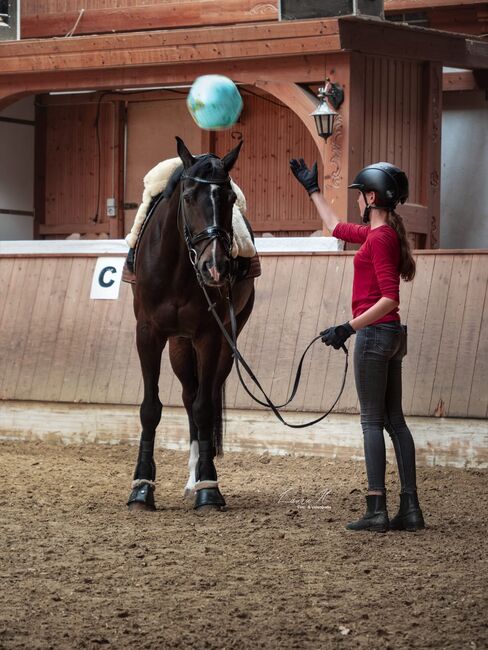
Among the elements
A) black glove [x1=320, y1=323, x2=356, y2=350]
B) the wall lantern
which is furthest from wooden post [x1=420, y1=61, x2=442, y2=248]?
black glove [x1=320, y1=323, x2=356, y2=350]

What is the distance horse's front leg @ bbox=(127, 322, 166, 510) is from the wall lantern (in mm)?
4649

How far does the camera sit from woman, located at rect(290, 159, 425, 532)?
5.79 meters

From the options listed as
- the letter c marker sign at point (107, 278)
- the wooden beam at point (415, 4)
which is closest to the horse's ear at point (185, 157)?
the letter c marker sign at point (107, 278)

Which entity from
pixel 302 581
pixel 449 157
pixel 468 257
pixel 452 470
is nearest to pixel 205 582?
pixel 302 581

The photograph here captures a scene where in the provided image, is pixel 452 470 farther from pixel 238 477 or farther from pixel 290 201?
pixel 290 201

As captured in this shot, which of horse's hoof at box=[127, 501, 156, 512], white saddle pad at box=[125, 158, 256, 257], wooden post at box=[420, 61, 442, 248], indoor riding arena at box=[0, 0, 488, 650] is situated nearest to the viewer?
indoor riding arena at box=[0, 0, 488, 650]

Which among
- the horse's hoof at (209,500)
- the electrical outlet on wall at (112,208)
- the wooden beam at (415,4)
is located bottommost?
the horse's hoof at (209,500)

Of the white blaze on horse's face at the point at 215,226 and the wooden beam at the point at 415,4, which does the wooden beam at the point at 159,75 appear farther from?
the white blaze on horse's face at the point at 215,226

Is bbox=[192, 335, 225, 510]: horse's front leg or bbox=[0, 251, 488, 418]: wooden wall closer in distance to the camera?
bbox=[192, 335, 225, 510]: horse's front leg

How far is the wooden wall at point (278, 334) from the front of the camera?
8516 millimetres

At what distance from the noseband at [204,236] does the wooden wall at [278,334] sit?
2.79m

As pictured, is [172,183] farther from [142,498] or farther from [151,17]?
[151,17]

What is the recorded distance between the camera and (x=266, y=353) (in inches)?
366

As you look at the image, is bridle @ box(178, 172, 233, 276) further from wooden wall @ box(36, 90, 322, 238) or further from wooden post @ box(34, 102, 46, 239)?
wooden post @ box(34, 102, 46, 239)
